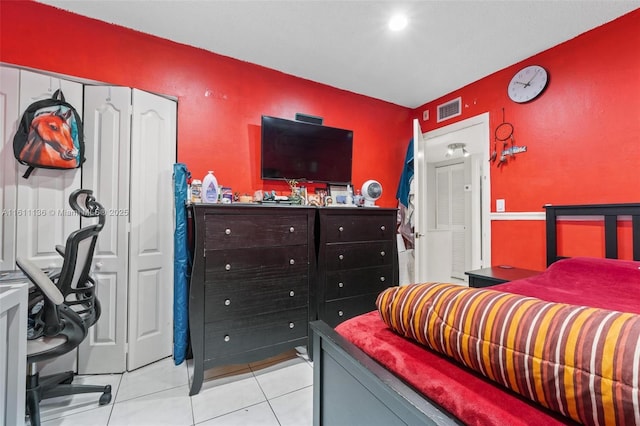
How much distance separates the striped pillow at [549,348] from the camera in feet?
1.37

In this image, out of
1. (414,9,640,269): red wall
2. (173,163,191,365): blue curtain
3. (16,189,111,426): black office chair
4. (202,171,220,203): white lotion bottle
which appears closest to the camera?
(16,189,111,426): black office chair

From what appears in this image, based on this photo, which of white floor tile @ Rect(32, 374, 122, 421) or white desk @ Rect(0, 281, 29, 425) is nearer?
white desk @ Rect(0, 281, 29, 425)

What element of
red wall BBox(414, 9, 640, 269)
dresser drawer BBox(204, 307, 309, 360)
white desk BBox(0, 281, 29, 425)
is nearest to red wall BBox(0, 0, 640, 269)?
red wall BBox(414, 9, 640, 269)

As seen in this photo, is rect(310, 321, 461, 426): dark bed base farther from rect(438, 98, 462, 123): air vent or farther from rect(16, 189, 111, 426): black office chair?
rect(438, 98, 462, 123): air vent

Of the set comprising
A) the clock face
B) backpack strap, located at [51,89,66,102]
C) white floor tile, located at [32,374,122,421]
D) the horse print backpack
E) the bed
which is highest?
the clock face

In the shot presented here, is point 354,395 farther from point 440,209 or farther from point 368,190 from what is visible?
point 440,209

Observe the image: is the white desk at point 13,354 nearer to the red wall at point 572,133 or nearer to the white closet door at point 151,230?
the white closet door at point 151,230

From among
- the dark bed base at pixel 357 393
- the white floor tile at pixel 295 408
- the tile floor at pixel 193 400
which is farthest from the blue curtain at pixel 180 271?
the dark bed base at pixel 357 393

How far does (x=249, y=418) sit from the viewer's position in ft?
5.10

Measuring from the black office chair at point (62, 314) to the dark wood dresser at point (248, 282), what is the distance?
1.82ft

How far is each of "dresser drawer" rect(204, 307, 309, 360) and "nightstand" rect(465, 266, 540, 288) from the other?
137 centimetres

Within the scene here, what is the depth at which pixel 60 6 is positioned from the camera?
1916 mm

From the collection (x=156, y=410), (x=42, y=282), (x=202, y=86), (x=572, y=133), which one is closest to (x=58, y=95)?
(x=202, y=86)

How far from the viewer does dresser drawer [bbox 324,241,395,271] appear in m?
2.19
